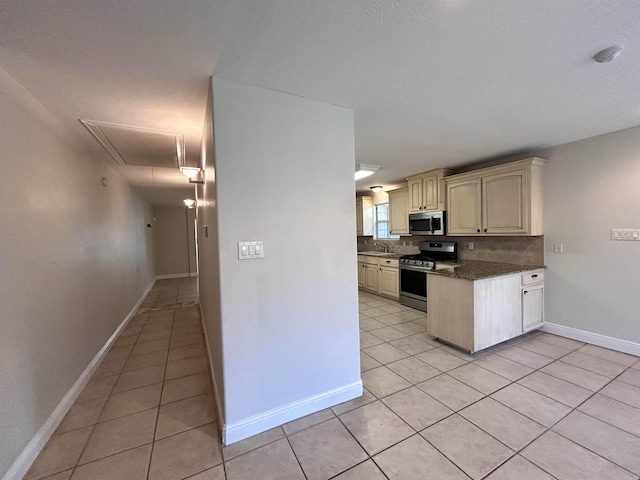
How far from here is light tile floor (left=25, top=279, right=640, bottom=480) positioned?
1.51m

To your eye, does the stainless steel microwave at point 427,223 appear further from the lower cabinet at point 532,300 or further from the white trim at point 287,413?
the white trim at point 287,413

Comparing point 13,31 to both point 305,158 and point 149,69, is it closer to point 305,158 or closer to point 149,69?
point 149,69

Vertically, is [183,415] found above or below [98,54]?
below

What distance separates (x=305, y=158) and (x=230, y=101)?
2.01ft

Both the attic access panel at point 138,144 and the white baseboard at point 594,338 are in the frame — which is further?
the white baseboard at point 594,338

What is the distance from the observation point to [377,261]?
5398mm

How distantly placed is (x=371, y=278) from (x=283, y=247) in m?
4.05

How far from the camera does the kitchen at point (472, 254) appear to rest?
9.53ft

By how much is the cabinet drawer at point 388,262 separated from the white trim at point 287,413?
9.94 ft

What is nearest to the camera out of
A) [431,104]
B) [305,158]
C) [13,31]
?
[13,31]

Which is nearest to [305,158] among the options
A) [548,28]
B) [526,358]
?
[548,28]

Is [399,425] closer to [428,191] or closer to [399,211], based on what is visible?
[428,191]

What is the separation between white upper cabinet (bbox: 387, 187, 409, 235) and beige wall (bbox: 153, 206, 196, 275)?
6471 millimetres

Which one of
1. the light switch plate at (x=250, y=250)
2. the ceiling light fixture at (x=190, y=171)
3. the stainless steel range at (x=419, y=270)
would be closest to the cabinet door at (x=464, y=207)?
the stainless steel range at (x=419, y=270)
